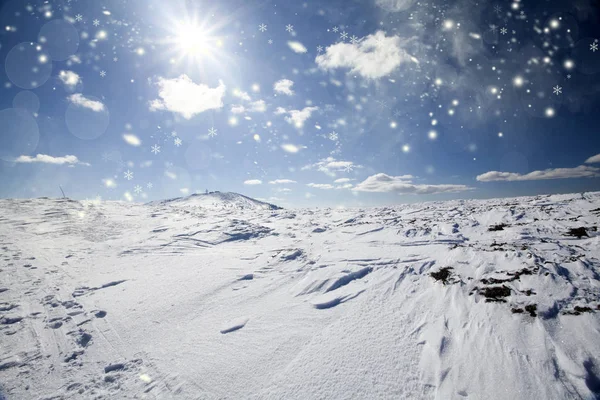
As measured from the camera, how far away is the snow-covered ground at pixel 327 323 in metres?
3.00

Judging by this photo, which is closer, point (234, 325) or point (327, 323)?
point (327, 323)

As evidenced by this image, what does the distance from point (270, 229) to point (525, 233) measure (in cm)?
1130

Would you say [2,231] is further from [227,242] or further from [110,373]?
[110,373]

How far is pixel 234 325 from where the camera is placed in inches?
183

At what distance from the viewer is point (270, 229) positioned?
14.8m

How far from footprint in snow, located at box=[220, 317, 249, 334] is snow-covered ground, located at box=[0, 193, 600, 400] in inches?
1.3

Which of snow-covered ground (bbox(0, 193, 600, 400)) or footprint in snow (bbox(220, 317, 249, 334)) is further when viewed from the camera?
footprint in snow (bbox(220, 317, 249, 334))

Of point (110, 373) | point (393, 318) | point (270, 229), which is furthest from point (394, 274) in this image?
point (270, 229)

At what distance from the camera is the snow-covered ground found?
9.85 feet

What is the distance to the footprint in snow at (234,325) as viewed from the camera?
4.51 metres

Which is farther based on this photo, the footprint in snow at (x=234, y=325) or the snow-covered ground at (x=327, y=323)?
the footprint in snow at (x=234, y=325)

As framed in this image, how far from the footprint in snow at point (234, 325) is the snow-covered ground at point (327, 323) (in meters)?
0.03

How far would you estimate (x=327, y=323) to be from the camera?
430cm

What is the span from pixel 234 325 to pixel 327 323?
175 centimetres
